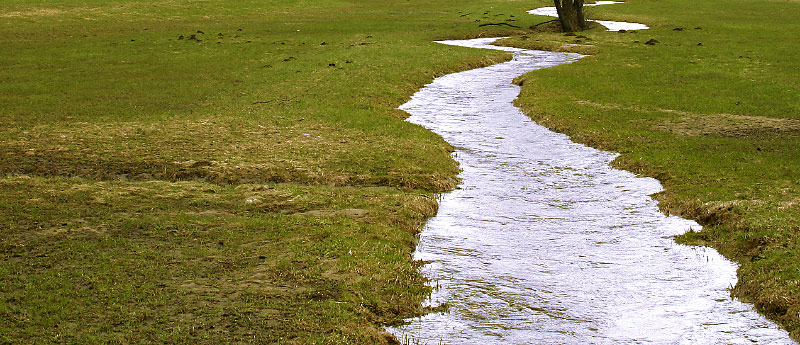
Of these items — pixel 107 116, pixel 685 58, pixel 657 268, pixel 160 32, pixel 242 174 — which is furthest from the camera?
pixel 160 32

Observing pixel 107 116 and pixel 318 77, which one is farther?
pixel 318 77

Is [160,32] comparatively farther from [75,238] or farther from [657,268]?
[657,268]

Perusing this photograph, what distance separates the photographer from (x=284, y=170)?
909 inches

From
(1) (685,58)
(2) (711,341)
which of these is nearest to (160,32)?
(1) (685,58)

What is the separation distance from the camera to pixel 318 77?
134ft

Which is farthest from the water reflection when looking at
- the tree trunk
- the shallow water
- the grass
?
the shallow water

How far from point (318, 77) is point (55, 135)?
16630 millimetres

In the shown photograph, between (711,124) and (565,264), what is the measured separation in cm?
1594

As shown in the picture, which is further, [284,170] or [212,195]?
[284,170]

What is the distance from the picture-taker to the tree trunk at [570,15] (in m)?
67.9

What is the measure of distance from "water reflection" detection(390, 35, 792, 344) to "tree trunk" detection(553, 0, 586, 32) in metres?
42.9

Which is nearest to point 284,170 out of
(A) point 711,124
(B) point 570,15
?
(A) point 711,124

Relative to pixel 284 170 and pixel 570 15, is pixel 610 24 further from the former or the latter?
pixel 284 170

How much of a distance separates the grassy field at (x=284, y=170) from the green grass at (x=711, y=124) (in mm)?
97
